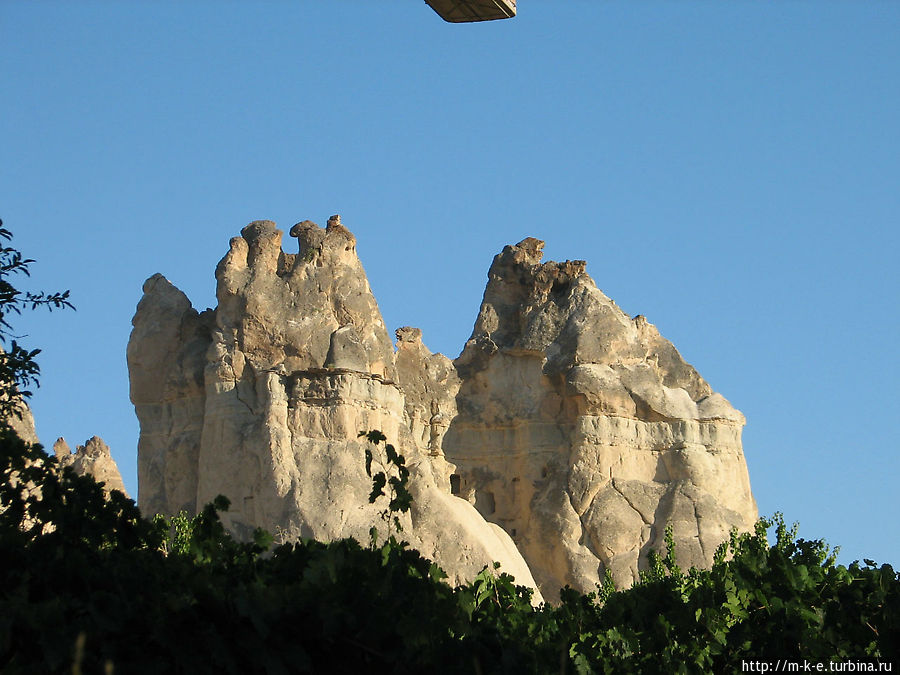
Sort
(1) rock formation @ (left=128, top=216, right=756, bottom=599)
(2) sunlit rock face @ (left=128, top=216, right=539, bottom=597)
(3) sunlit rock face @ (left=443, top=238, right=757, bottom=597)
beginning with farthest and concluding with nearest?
(3) sunlit rock face @ (left=443, top=238, right=757, bottom=597) → (1) rock formation @ (left=128, top=216, right=756, bottom=599) → (2) sunlit rock face @ (left=128, top=216, right=539, bottom=597)

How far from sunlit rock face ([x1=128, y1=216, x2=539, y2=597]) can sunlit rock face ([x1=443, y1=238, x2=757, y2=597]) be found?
2.80m

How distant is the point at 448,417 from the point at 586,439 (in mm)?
2990

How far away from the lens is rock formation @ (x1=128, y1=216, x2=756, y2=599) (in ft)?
96.6

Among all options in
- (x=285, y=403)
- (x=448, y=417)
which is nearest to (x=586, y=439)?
(x=448, y=417)

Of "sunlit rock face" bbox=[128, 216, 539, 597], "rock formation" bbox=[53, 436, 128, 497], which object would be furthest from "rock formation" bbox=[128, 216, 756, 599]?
"rock formation" bbox=[53, 436, 128, 497]

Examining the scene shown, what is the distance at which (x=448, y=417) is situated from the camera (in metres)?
35.3

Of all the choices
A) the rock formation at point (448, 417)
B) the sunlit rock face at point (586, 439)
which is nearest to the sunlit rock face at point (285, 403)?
the rock formation at point (448, 417)

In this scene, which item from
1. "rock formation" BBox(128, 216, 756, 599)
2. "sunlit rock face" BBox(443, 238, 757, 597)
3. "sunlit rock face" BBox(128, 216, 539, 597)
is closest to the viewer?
"sunlit rock face" BBox(128, 216, 539, 597)

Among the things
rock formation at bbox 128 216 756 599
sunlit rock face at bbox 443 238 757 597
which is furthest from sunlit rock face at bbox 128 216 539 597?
sunlit rock face at bbox 443 238 757 597

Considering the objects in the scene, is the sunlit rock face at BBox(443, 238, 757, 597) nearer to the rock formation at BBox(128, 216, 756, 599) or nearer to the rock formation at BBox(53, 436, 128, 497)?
the rock formation at BBox(128, 216, 756, 599)

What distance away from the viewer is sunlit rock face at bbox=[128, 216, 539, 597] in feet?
94.8

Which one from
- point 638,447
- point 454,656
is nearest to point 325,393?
point 638,447

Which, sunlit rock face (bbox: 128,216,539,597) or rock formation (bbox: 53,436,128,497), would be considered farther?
rock formation (bbox: 53,436,128,497)

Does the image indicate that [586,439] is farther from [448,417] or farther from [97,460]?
[97,460]
